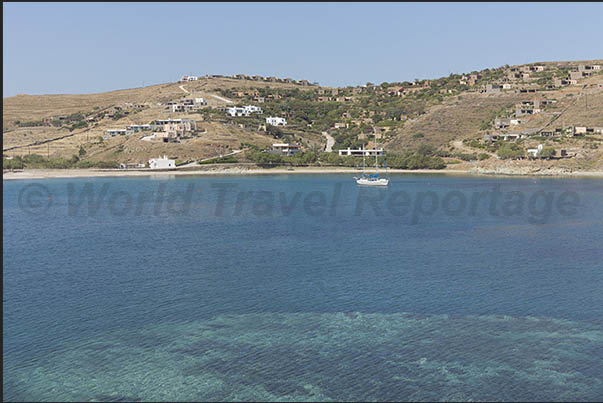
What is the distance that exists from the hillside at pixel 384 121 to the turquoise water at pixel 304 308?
7066 centimetres

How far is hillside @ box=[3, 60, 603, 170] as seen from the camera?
122 metres

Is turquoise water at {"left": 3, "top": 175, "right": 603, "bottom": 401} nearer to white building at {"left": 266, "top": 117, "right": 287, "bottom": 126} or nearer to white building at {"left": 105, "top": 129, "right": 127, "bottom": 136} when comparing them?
white building at {"left": 105, "top": 129, "right": 127, "bottom": 136}

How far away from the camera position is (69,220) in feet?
186

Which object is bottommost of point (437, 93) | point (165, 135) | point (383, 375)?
point (383, 375)

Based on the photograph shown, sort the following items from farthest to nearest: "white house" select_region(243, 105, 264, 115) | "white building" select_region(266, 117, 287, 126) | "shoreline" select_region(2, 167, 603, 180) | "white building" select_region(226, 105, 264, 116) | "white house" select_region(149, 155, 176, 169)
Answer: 1. "white house" select_region(243, 105, 264, 115)
2. "white building" select_region(226, 105, 264, 116)
3. "white building" select_region(266, 117, 287, 126)
4. "white house" select_region(149, 155, 176, 169)
5. "shoreline" select_region(2, 167, 603, 180)

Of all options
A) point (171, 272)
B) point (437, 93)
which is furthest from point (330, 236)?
point (437, 93)

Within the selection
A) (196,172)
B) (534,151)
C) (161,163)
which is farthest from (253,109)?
(534,151)

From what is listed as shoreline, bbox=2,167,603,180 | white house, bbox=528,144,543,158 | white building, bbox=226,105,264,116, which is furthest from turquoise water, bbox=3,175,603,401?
white building, bbox=226,105,264,116

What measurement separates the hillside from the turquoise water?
7066 centimetres

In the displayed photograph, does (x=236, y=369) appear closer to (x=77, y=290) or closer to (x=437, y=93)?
(x=77, y=290)

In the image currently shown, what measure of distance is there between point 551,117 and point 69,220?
111m

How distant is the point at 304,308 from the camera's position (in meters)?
27.1

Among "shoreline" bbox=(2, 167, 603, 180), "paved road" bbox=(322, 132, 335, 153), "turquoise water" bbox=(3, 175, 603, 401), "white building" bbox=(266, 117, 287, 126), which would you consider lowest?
"turquoise water" bbox=(3, 175, 603, 401)

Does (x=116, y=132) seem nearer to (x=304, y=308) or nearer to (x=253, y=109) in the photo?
(x=253, y=109)
